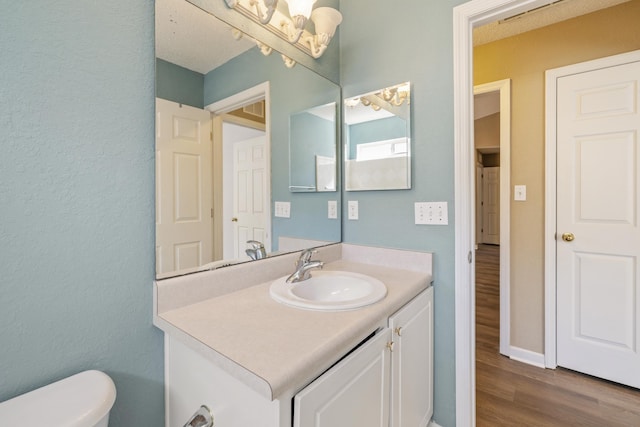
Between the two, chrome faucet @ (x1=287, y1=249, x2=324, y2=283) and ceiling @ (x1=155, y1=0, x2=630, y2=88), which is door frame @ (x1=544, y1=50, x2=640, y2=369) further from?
chrome faucet @ (x1=287, y1=249, x2=324, y2=283)

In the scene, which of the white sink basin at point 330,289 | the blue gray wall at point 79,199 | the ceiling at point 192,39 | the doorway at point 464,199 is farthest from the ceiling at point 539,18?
the blue gray wall at point 79,199

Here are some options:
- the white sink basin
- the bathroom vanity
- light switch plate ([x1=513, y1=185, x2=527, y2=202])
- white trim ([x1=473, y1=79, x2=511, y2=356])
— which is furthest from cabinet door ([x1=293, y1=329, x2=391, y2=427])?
light switch plate ([x1=513, y1=185, x2=527, y2=202])

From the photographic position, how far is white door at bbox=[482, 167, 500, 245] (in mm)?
6652

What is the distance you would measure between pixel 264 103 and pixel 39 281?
105 cm

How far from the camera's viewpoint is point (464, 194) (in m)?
1.31

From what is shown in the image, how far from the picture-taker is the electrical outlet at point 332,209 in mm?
1688

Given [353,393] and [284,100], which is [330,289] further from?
[284,100]

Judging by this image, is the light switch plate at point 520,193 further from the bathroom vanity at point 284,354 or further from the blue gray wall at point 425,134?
the bathroom vanity at point 284,354

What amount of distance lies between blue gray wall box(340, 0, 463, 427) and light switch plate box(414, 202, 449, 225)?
0.9 inches

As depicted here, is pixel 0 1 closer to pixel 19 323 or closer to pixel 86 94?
pixel 86 94

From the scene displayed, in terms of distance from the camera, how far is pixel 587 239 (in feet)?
6.24

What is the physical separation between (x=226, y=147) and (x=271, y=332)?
30.7 inches

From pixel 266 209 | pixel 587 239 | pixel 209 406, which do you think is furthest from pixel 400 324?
pixel 587 239

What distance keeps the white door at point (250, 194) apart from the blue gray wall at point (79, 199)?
370mm
